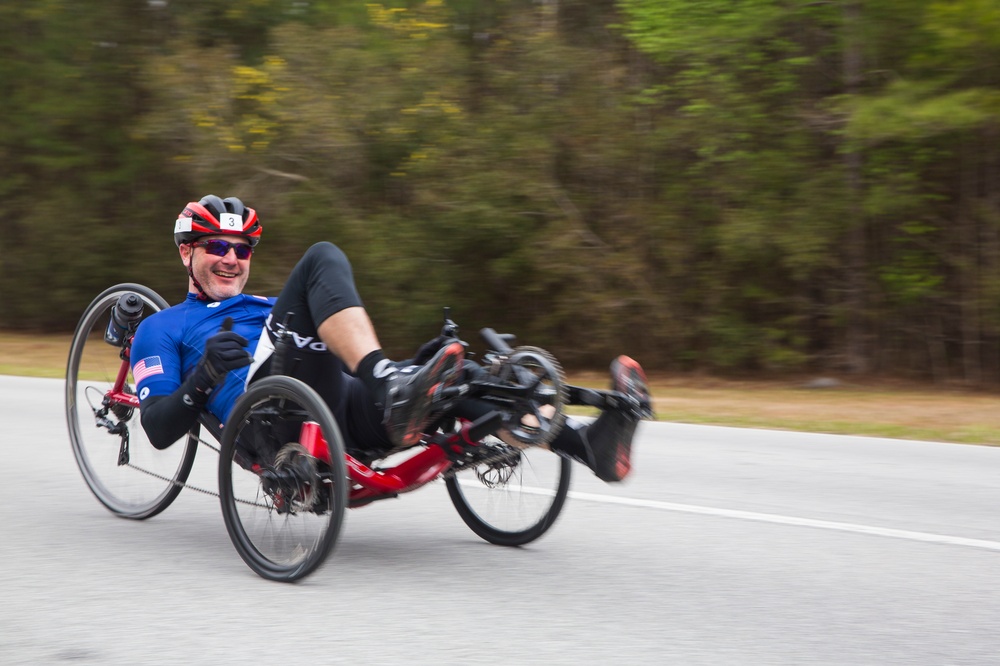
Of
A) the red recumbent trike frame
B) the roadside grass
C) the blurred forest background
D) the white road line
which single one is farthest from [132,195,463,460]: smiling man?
the blurred forest background

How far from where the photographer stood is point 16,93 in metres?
22.7

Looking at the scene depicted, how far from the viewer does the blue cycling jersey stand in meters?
5.07

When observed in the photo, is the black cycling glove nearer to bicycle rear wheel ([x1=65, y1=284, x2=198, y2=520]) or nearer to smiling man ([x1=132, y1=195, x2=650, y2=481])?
smiling man ([x1=132, y1=195, x2=650, y2=481])

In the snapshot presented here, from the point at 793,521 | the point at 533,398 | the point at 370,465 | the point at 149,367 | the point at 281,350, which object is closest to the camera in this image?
the point at 533,398

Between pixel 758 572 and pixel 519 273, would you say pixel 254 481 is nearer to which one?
pixel 758 572

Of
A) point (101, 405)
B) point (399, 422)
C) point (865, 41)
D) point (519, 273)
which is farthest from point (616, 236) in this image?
point (399, 422)

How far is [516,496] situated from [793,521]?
1637mm

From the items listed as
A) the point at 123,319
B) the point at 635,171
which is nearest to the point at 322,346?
the point at 123,319

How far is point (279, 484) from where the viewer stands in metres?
4.61

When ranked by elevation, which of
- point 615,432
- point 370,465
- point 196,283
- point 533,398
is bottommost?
point 370,465

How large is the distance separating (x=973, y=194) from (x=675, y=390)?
4.86m

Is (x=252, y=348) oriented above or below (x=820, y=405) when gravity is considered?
above

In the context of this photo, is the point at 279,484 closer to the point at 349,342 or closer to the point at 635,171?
the point at 349,342

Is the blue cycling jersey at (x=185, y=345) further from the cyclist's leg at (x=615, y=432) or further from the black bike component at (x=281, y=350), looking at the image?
the cyclist's leg at (x=615, y=432)
